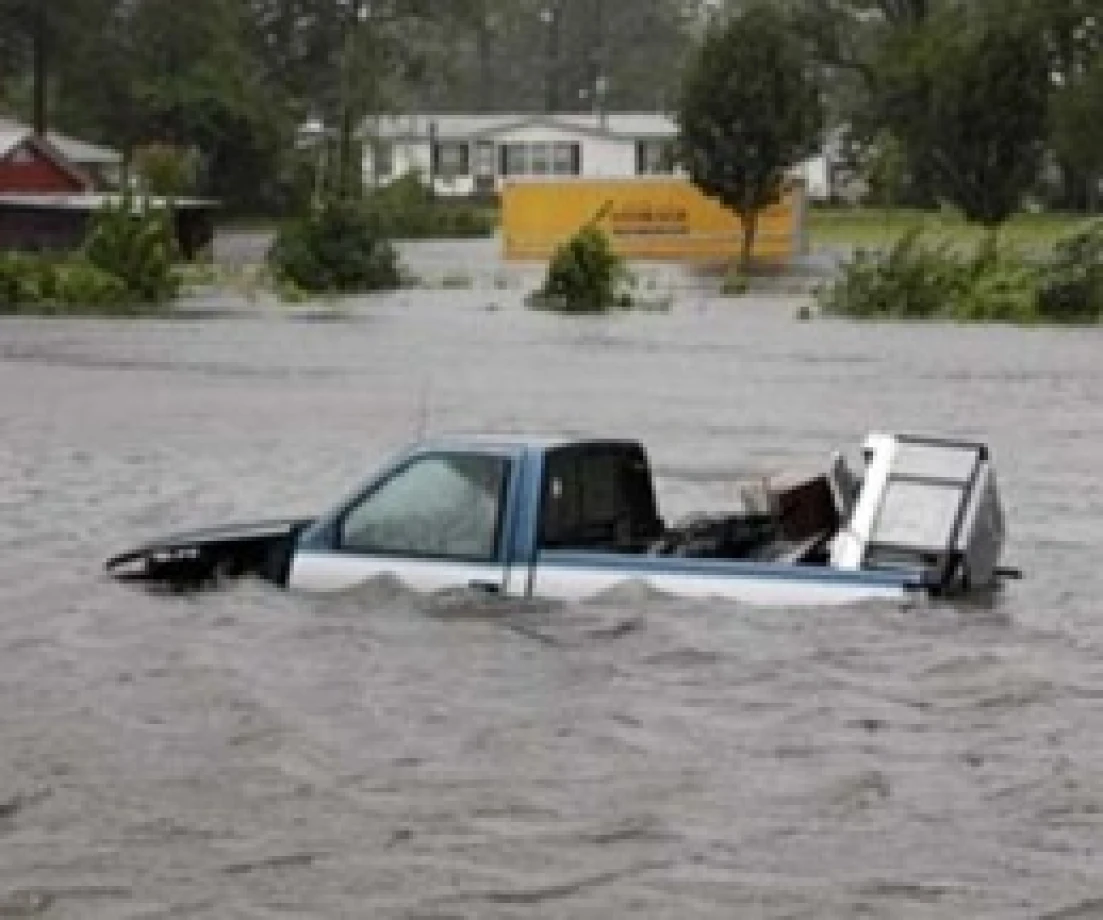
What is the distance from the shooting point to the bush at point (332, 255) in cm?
6078

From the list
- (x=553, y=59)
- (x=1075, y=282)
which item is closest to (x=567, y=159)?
(x=553, y=59)

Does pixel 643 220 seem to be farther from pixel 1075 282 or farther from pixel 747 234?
pixel 1075 282

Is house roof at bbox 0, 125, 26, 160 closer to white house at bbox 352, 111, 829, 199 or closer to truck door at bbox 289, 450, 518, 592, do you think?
white house at bbox 352, 111, 829, 199

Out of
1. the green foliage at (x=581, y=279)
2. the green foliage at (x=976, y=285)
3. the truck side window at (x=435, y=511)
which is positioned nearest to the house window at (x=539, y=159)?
the green foliage at (x=976, y=285)

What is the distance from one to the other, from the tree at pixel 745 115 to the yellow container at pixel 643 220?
5408 mm

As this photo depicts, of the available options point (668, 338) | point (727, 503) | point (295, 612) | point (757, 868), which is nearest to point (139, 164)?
point (668, 338)

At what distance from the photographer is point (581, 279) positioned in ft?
177

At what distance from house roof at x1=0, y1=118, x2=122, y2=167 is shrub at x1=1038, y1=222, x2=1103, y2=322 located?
40.7 m

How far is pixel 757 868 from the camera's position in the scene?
1050cm

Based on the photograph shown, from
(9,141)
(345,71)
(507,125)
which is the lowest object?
(9,141)

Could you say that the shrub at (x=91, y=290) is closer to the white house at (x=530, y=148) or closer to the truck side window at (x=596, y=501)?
the truck side window at (x=596, y=501)

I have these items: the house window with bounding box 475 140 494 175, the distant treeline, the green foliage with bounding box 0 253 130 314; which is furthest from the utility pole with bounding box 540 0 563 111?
the green foliage with bounding box 0 253 130 314

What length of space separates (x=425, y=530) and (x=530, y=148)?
121 meters

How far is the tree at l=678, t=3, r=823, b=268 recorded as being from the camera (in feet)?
223
